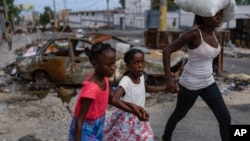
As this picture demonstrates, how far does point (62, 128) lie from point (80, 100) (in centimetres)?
282

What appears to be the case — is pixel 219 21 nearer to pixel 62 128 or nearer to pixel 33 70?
pixel 62 128

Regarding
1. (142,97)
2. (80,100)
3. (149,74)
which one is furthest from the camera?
(149,74)

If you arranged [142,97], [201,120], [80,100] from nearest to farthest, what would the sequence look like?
[80,100]
[142,97]
[201,120]

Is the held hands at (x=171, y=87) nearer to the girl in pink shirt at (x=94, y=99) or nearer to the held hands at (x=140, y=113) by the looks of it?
Answer: the held hands at (x=140, y=113)

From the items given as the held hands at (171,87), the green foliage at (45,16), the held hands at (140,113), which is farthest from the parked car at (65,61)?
the green foliage at (45,16)

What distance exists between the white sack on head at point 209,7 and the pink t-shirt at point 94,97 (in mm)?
1365

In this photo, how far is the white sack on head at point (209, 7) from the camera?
3.40 m

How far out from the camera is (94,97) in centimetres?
246

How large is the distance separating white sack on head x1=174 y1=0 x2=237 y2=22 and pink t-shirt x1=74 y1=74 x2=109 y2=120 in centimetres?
136

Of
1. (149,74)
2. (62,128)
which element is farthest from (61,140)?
(149,74)

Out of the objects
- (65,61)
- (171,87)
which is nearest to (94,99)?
(171,87)

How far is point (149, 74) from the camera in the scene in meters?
7.96

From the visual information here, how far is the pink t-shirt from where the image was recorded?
246cm

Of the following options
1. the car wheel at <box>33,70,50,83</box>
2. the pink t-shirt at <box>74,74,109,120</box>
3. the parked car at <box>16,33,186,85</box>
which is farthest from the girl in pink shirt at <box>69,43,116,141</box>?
the car wheel at <box>33,70,50,83</box>
